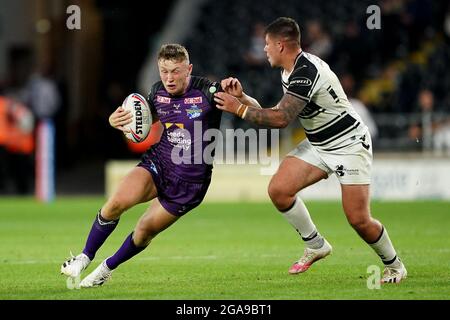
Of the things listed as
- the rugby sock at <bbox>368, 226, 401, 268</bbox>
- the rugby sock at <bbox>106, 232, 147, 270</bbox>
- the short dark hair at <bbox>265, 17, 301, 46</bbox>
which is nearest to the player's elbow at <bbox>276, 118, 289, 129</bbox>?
the short dark hair at <bbox>265, 17, 301, 46</bbox>

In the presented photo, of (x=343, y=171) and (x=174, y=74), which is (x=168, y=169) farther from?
(x=343, y=171)

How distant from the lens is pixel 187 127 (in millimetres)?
9289

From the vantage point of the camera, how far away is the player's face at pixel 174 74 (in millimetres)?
9086

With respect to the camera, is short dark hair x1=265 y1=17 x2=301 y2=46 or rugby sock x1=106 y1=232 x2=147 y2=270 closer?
rugby sock x1=106 y1=232 x2=147 y2=270

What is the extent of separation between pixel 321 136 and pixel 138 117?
165 cm

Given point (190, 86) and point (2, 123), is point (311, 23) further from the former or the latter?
point (190, 86)

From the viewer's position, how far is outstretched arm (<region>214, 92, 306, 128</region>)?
8938 millimetres

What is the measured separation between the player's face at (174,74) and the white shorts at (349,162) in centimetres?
144

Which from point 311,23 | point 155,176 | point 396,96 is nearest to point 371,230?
point 155,176

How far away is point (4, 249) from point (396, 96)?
33.3ft

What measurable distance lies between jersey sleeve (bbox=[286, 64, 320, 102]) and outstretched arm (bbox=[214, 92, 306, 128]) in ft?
0.18

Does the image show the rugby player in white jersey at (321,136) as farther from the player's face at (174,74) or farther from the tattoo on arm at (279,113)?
the player's face at (174,74)

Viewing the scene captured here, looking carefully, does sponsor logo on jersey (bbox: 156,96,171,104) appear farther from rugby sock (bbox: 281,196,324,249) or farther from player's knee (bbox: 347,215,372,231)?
player's knee (bbox: 347,215,372,231)

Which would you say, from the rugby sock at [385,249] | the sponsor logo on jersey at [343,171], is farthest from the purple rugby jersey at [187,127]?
the rugby sock at [385,249]
